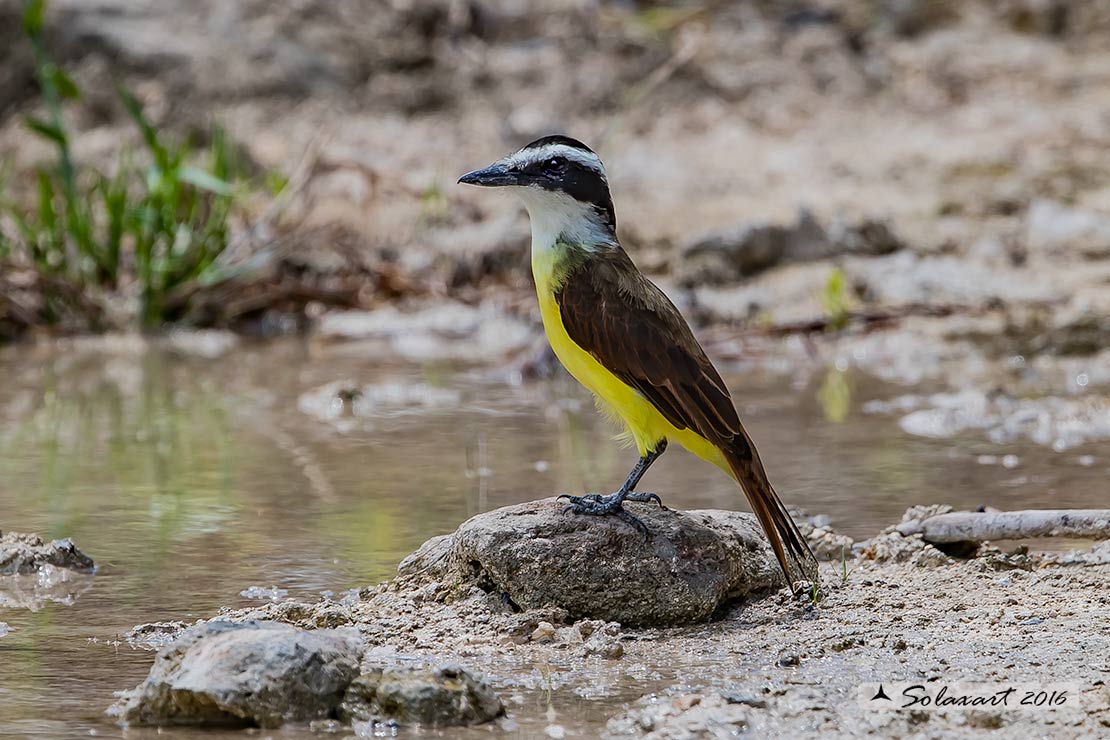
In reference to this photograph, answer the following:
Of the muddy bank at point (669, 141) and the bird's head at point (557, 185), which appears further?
the muddy bank at point (669, 141)

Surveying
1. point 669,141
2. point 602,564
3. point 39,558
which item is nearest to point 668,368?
point 602,564

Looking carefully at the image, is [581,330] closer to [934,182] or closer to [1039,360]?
[1039,360]

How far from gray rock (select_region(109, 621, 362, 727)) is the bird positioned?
1157 mm

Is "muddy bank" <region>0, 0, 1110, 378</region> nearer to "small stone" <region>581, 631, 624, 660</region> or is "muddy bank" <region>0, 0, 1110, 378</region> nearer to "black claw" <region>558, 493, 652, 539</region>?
"black claw" <region>558, 493, 652, 539</region>

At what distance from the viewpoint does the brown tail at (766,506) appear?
451 cm

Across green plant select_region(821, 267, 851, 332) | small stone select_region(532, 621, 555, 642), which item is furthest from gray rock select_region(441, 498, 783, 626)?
green plant select_region(821, 267, 851, 332)

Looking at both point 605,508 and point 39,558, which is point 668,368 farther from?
point 39,558

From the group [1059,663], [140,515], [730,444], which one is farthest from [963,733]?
[140,515]

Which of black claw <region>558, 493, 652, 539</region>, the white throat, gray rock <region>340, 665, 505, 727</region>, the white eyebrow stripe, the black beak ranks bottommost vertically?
gray rock <region>340, 665, 505, 727</region>

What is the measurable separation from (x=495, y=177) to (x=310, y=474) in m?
1.86

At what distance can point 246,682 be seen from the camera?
11.7 feet

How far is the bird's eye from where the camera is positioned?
4945mm

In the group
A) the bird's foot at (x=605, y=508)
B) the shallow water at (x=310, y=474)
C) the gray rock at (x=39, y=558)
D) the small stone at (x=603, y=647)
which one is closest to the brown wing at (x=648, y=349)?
the bird's foot at (x=605, y=508)
